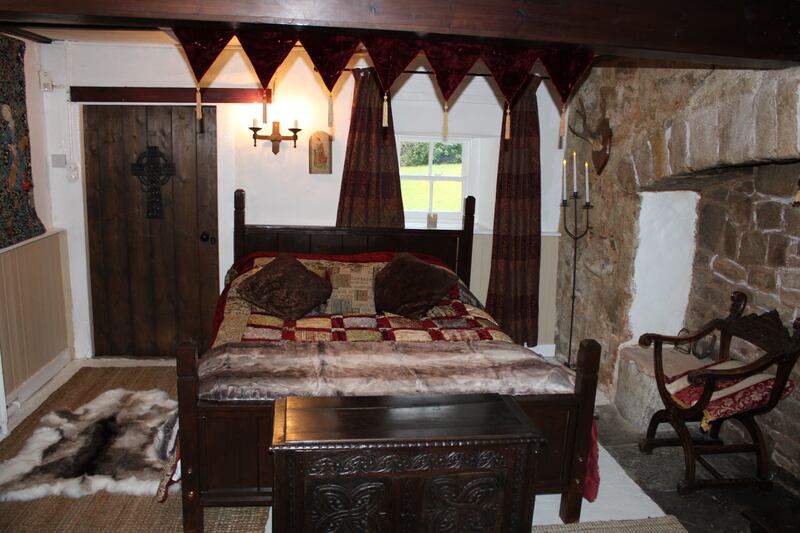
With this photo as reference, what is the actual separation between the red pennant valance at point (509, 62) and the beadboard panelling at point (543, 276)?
200 cm

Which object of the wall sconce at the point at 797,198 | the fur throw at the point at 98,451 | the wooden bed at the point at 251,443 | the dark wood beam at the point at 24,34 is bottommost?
the fur throw at the point at 98,451

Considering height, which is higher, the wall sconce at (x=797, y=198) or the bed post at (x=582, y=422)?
the wall sconce at (x=797, y=198)

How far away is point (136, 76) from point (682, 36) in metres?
3.52

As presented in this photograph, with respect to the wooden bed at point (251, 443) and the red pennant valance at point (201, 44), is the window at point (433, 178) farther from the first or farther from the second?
the wooden bed at point (251, 443)

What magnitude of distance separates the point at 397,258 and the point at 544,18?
6.96ft

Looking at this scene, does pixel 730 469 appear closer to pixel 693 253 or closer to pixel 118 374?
pixel 693 253

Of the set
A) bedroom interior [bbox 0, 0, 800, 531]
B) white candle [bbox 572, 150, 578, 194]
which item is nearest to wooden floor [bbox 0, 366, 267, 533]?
bedroom interior [bbox 0, 0, 800, 531]

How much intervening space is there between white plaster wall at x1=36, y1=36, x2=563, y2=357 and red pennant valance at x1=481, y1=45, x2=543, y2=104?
1609 millimetres

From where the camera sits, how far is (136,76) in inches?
176

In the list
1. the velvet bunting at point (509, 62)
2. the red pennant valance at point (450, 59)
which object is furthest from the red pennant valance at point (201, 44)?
the velvet bunting at point (509, 62)

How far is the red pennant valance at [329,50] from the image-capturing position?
9.30 ft

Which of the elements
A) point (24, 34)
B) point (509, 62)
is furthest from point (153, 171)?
point (509, 62)

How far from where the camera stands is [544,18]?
2438 mm

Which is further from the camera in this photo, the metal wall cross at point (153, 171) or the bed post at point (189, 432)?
the metal wall cross at point (153, 171)
